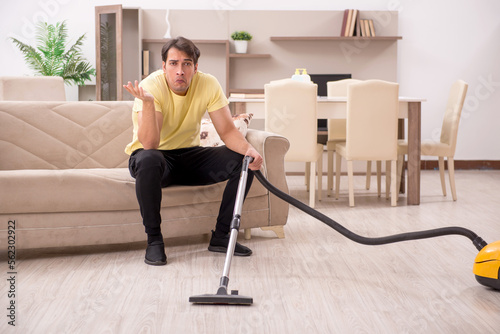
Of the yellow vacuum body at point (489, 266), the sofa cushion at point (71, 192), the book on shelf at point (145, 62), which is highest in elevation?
the book on shelf at point (145, 62)

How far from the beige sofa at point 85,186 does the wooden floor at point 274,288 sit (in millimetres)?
126

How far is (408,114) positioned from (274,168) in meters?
1.69

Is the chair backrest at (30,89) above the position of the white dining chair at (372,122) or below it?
above

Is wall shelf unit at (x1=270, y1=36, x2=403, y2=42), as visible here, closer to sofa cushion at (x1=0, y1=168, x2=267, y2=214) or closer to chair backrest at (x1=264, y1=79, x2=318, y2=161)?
chair backrest at (x1=264, y1=79, x2=318, y2=161)

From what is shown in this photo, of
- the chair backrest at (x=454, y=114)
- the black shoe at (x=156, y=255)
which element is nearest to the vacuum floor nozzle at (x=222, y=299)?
the black shoe at (x=156, y=255)

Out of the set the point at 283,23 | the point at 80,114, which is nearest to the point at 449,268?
the point at 80,114

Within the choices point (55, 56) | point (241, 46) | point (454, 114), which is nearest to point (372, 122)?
point (454, 114)

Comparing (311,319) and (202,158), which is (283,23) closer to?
(202,158)

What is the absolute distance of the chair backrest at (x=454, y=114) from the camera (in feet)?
14.6

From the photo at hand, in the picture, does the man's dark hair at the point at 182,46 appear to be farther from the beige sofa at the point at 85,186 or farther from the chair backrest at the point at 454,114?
the chair backrest at the point at 454,114

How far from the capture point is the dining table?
4363 millimetres

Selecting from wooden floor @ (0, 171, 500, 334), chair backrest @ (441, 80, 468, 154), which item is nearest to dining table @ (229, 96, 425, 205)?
chair backrest @ (441, 80, 468, 154)

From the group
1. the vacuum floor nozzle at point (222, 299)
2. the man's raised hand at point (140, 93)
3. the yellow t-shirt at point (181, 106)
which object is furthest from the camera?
the yellow t-shirt at point (181, 106)

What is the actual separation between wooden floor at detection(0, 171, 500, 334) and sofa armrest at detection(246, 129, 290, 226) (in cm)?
14
